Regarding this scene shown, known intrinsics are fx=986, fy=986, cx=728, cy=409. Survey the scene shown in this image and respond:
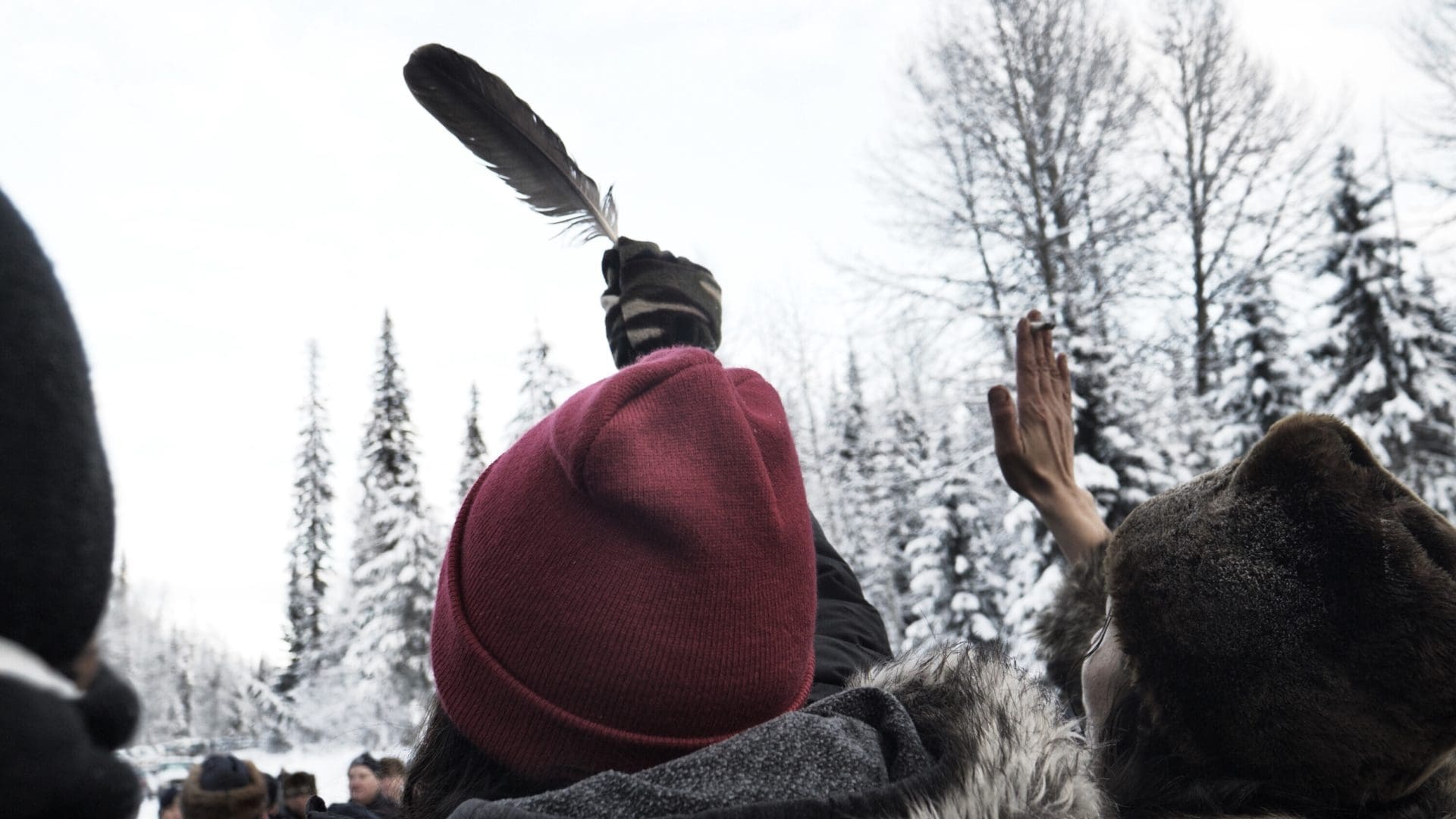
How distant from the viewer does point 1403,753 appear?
1323mm

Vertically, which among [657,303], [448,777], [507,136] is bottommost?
[448,777]

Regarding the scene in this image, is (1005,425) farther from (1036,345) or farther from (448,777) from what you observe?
(448,777)

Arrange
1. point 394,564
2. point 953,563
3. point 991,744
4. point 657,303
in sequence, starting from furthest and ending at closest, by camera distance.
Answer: point 394,564
point 953,563
point 657,303
point 991,744

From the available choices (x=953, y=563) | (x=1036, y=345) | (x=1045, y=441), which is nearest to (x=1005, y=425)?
(x=1045, y=441)

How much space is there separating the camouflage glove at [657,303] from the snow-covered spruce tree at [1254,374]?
67.2 feet

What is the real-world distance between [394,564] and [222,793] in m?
27.4

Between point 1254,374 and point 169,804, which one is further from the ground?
point 1254,374

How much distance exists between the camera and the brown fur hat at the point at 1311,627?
51.0 inches

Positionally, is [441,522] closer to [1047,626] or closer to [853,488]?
[853,488]

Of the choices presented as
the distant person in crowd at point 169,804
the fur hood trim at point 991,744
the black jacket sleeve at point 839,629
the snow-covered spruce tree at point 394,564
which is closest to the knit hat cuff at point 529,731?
the fur hood trim at point 991,744

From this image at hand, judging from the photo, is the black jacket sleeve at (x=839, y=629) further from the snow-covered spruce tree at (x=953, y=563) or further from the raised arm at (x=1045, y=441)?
the snow-covered spruce tree at (x=953, y=563)

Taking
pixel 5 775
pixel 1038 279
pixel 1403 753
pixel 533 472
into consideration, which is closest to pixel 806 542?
pixel 533 472

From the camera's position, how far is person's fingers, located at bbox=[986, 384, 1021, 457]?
2.46 metres

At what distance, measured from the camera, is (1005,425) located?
2.52 metres
